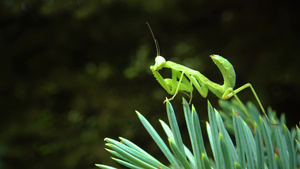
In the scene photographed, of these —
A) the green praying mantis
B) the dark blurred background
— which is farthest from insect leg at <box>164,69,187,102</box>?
the dark blurred background

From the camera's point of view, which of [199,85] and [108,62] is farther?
[108,62]

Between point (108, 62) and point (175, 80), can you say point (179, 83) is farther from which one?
point (108, 62)

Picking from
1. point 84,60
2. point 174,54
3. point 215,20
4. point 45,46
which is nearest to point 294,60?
point 215,20

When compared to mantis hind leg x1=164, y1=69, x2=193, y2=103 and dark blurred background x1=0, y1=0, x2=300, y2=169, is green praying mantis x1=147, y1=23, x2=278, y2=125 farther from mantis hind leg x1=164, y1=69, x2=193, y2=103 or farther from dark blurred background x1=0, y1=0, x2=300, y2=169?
dark blurred background x1=0, y1=0, x2=300, y2=169

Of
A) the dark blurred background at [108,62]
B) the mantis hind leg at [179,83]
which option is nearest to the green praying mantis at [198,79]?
the mantis hind leg at [179,83]

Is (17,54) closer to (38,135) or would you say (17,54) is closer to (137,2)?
(38,135)

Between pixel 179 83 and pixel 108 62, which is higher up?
pixel 108 62

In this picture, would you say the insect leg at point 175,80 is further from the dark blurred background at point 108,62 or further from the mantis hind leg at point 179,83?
the dark blurred background at point 108,62

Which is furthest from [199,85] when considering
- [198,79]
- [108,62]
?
[108,62]
